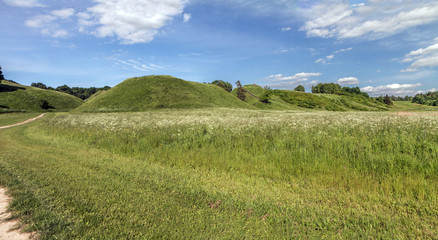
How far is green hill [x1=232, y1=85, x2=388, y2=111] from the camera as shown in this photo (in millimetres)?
87562

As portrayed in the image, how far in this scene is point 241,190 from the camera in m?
5.92

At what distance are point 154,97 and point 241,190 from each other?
5869 centimetres

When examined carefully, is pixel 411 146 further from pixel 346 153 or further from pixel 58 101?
pixel 58 101

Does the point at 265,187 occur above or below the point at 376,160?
below

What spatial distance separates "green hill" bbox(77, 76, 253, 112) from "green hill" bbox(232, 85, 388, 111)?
22.9 metres

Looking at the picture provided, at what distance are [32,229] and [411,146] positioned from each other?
12.3 m

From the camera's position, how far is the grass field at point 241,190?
4152 millimetres

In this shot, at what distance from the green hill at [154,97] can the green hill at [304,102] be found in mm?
22857

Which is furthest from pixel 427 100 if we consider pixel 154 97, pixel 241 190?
pixel 241 190

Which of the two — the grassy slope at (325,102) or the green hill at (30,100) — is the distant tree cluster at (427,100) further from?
the green hill at (30,100)

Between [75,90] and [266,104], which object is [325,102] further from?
[75,90]

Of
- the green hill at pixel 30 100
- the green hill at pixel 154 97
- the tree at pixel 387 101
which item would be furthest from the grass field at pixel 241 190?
the tree at pixel 387 101

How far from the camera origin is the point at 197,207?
5.03 meters

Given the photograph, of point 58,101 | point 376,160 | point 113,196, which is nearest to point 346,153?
point 376,160
